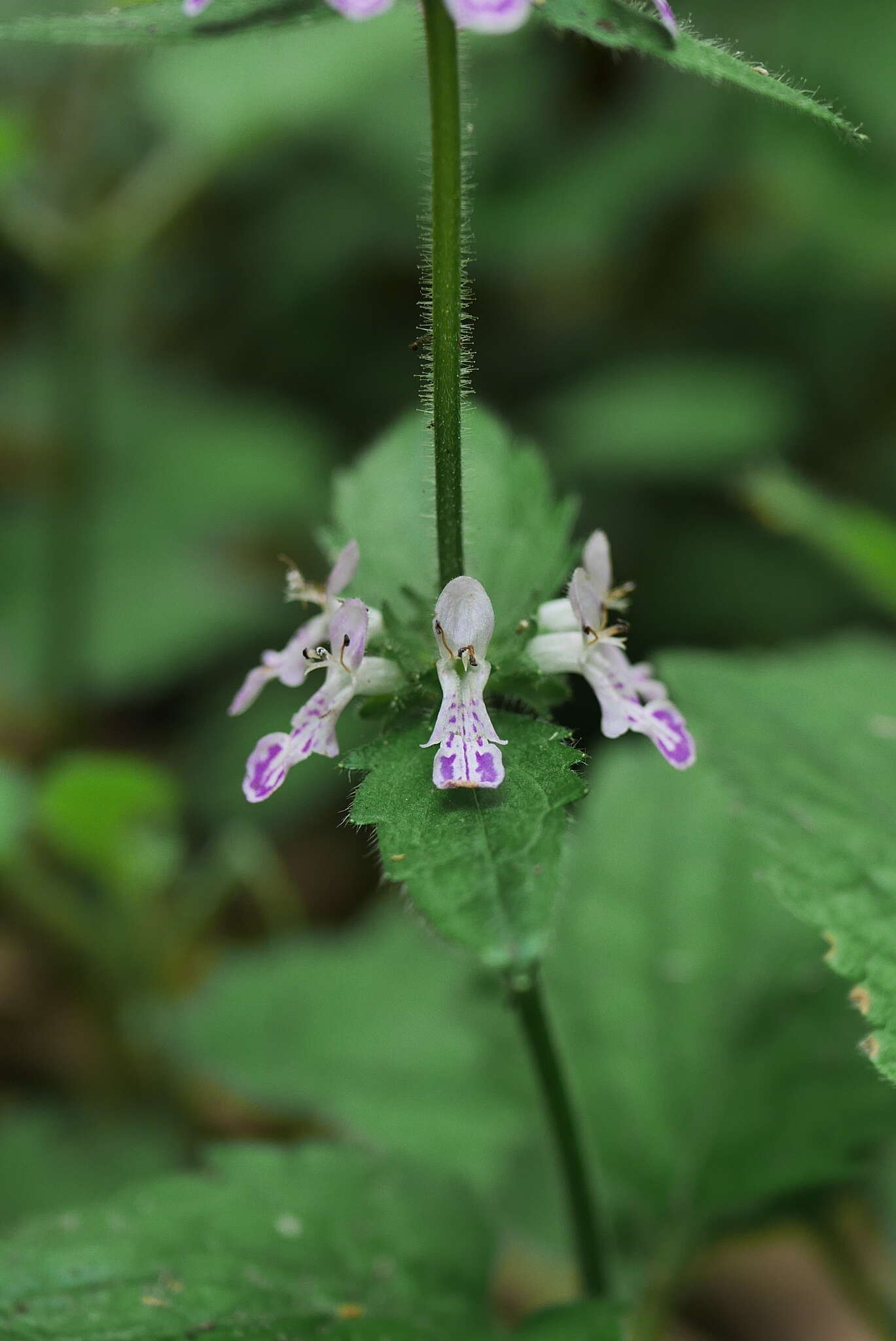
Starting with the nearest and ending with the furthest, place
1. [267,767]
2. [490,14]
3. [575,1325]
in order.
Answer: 1. [490,14]
2. [267,767]
3. [575,1325]

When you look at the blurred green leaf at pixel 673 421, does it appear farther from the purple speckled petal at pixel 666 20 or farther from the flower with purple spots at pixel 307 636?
the purple speckled petal at pixel 666 20

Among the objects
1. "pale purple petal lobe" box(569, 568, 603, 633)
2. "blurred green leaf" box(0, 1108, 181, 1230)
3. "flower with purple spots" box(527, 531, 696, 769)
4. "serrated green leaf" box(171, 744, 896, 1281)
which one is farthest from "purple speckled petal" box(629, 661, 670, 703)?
"blurred green leaf" box(0, 1108, 181, 1230)

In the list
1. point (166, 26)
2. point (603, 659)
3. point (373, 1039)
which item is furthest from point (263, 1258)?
point (166, 26)

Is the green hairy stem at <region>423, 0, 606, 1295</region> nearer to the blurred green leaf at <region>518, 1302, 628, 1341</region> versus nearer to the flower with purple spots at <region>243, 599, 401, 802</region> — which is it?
the flower with purple spots at <region>243, 599, 401, 802</region>

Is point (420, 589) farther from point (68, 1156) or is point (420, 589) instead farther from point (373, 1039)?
point (68, 1156)

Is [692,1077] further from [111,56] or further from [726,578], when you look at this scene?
[111,56]

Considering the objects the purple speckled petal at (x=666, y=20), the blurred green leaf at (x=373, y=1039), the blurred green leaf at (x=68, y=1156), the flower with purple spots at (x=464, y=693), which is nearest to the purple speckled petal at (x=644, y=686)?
the flower with purple spots at (x=464, y=693)
